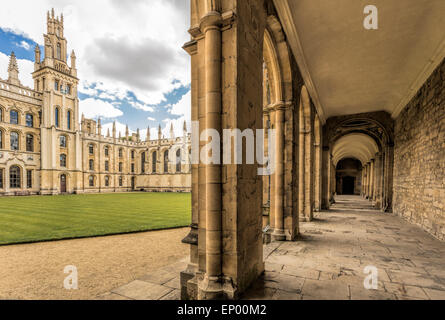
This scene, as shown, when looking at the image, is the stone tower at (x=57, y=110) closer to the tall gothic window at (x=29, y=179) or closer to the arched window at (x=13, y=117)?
the tall gothic window at (x=29, y=179)

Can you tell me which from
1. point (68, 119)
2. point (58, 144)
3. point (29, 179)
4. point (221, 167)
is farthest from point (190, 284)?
point (68, 119)

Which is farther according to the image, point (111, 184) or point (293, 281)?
point (111, 184)

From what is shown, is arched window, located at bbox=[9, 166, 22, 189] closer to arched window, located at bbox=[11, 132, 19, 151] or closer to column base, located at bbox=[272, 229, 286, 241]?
arched window, located at bbox=[11, 132, 19, 151]

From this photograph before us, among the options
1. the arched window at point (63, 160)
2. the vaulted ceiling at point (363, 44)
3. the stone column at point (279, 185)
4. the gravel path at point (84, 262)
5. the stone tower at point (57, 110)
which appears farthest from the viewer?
the arched window at point (63, 160)

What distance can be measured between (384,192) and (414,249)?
843 cm

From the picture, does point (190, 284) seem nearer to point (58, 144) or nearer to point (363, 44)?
point (363, 44)

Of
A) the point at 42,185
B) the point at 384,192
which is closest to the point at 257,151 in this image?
the point at 384,192

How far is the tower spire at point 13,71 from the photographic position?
27.5 metres

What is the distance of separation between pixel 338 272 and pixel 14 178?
35.1 metres

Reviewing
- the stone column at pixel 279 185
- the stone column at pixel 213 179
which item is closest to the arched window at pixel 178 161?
the stone column at pixel 279 185

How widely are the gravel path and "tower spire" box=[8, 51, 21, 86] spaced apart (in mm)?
33308

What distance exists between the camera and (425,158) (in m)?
6.82

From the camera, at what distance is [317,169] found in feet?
36.3

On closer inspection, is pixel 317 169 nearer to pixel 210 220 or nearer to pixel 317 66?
pixel 317 66
